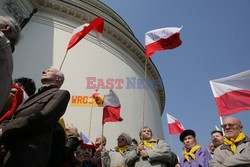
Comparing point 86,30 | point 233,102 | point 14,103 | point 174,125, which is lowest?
point 14,103

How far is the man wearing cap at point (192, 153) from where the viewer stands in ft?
16.7

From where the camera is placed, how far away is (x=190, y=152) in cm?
526

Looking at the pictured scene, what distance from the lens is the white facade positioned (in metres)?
12.5

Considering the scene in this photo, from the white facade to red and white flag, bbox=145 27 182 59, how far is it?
6238 mm

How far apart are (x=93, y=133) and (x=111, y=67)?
12.4ft

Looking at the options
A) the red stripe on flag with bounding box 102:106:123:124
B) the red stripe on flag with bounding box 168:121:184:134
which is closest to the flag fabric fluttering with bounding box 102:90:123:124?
the red stripe on flag with bounding box 102:106:123:124

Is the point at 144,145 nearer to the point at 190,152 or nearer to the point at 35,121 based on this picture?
the point at 190,152

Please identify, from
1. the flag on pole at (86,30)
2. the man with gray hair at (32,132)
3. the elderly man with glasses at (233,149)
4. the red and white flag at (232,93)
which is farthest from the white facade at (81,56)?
the man with gray hair at (32,132)

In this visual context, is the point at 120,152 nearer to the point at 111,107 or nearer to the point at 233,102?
the point at 233,102

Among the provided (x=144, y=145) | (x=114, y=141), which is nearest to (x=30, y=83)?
(x=144, y=145)

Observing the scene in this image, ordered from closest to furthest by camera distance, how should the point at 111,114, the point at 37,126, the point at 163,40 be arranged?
the point at 37,126, the point at 163,40, the point at 111,114

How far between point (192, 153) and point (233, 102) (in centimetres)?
152

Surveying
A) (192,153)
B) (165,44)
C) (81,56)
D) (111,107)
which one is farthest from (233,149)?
(81,56)

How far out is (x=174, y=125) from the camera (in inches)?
429
